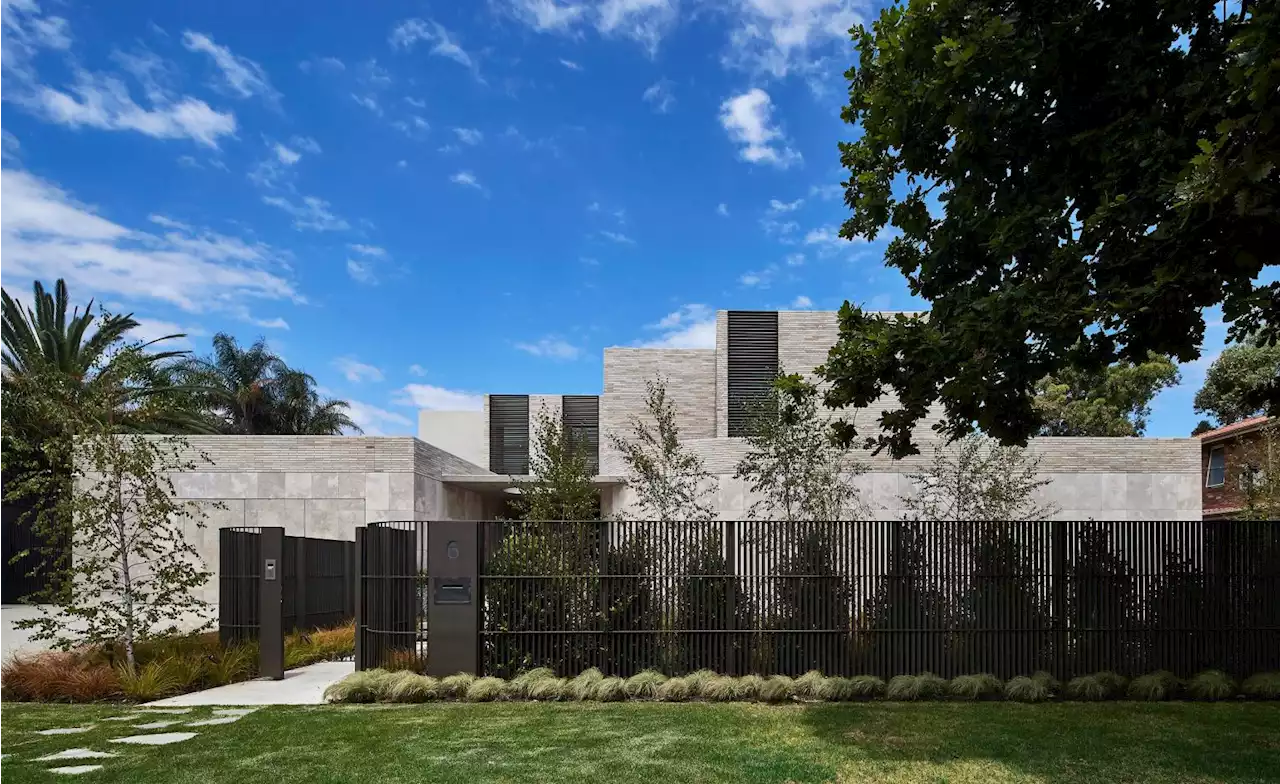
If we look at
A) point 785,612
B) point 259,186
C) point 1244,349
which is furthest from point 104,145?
point 1244,349

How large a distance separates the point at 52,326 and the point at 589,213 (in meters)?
19.7

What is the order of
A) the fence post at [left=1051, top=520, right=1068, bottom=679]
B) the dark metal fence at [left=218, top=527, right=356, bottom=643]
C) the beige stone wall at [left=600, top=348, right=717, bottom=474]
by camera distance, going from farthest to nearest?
the beige stone wall at [left=600, top=348, right=717, bottom=474]
the dark metal fence at [left=218, top=527, right=356, bottom=643]
the fence post at [left=1051, top=520, right=1068, bottom=679]

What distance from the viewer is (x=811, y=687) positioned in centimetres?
1074

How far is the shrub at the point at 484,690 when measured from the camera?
34.9ft

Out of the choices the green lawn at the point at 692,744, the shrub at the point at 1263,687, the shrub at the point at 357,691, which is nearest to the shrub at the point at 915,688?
the green lawn at the point at 692,744

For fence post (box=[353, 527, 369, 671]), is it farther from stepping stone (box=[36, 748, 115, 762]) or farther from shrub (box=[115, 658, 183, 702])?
stepping stone (box=[36, 748, 115, 762])

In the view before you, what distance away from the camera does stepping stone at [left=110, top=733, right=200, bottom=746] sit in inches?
341

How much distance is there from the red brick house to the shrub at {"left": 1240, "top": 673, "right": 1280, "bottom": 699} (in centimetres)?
1611

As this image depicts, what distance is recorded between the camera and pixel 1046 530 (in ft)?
37.2

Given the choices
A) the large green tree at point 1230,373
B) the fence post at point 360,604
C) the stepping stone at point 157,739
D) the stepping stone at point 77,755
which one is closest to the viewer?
the stepping stone at point 77,755

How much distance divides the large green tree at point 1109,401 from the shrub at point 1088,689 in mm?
24864

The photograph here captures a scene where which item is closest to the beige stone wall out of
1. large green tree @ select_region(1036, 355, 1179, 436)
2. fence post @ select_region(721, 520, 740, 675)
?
large green tree @ select_region(1036, 355, 1179, 436)

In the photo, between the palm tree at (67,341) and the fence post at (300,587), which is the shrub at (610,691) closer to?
the fence post at (300,587)

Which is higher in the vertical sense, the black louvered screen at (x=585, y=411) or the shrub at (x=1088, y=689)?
the black louvered screen at (x=585, y=411)
